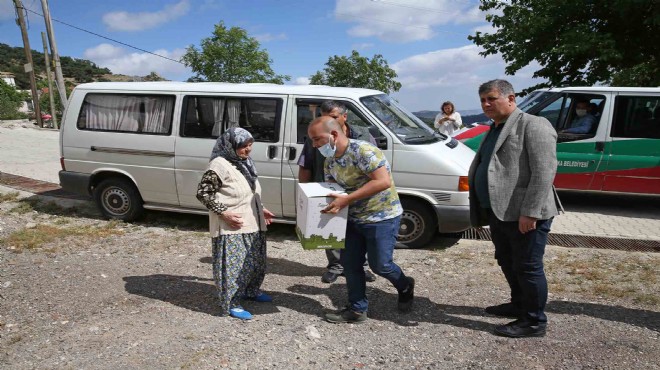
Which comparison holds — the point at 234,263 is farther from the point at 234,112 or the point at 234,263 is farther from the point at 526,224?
the point at 234,112

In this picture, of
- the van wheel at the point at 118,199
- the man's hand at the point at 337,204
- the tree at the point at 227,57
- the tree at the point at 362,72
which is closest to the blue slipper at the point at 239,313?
the man's hand at the point at 337,204

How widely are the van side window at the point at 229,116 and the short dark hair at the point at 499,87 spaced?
10.1 feet

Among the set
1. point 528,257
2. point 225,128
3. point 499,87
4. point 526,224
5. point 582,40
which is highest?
point 582,40

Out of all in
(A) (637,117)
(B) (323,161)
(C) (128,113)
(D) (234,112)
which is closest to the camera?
(B) (323,161)

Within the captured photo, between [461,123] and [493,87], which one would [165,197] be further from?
[461,123]

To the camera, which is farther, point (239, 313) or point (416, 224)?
point (416, 224)

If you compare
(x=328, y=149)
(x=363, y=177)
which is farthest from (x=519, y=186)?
(x=328, y=149)

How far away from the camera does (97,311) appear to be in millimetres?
4145

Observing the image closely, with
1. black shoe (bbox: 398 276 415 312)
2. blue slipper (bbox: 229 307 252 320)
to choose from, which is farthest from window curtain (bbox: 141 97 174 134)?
black shoe (bbox: 398 276 415 312)

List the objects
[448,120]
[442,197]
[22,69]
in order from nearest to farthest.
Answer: [442,197] < [448,120] < [22,69]

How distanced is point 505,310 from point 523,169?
4.48ft

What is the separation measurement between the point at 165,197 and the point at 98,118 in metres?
1.46

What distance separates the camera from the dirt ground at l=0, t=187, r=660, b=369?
337cm

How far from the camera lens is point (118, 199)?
6.83 metres
